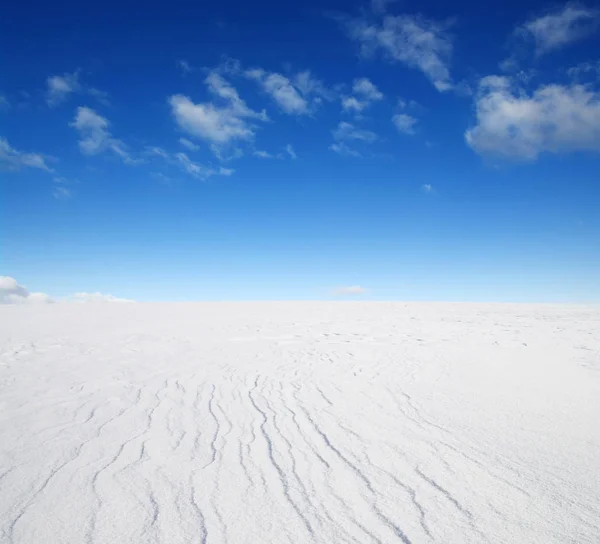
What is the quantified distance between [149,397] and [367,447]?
148 inches

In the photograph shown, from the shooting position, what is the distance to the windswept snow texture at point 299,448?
2.78 metres

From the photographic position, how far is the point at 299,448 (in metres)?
4.08

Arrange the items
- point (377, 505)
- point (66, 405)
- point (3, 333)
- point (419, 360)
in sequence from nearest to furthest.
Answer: point (377, 505)
point (66, 405)
point (419, 360)
point (3, 333)

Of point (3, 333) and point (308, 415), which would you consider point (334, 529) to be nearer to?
point (308, 415)

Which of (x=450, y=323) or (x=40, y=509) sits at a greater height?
(x=450, y=323)

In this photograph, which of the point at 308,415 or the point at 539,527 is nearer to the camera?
the point at 539,527

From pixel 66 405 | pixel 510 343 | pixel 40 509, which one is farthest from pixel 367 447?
pixel 510 343

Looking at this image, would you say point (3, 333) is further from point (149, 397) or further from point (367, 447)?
point (367, 447)

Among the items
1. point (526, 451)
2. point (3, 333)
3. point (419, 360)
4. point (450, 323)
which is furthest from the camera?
point (450, 323)

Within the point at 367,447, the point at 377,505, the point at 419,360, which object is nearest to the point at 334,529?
the point at 377,505

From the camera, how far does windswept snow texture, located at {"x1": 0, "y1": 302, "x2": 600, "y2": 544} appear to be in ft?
9.12

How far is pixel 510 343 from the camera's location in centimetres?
1095

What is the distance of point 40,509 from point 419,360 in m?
7.55

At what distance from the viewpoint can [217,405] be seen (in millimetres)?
5637
